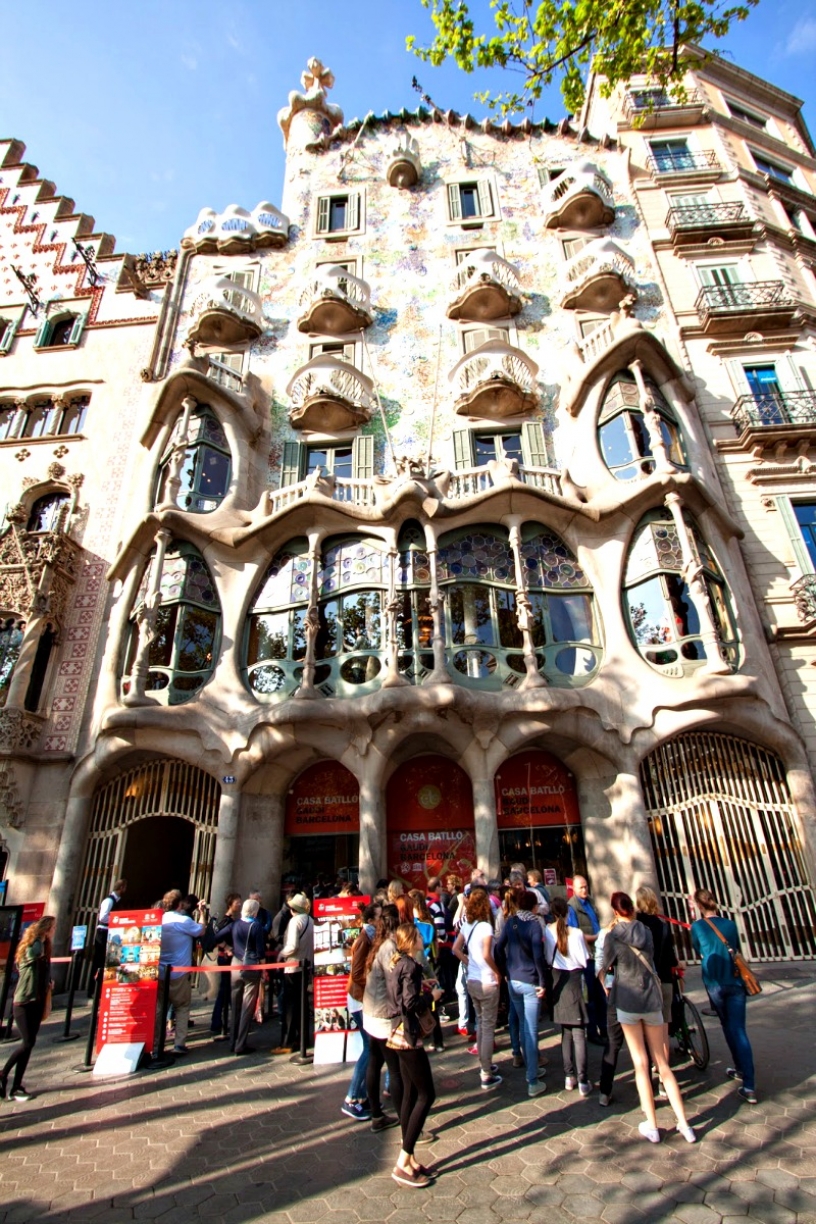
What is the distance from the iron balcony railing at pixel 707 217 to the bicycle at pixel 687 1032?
70.5 feet

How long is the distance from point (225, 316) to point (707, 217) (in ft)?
51.8

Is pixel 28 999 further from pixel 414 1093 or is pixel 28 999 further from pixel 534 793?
pixel 534 793

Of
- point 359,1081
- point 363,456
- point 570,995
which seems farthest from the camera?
point 363,456

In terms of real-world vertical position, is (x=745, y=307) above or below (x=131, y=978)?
above

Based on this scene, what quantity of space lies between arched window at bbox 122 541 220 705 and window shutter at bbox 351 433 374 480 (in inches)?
200

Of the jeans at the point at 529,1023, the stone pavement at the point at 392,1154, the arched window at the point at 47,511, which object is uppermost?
the arched window at the point at 47,511

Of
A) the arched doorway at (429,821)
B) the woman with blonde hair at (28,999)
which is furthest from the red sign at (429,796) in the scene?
the woman with blonde hair at (28,999)

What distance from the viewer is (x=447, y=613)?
1402 centimetres

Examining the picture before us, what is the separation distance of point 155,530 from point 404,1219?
1400 cm

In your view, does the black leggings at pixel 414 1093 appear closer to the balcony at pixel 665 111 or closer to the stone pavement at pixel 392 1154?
the stone pavement at pixel 392 1154

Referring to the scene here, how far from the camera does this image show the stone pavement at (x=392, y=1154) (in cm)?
412

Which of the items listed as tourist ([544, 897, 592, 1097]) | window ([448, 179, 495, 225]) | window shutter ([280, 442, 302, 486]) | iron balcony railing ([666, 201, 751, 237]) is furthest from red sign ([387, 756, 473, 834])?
window ([448, 179, 495, 225])

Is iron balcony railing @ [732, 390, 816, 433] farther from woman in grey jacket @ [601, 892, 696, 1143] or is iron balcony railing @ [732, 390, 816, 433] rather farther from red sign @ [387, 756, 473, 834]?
woman in grey jacket @ [601, 892, 696, 1143]

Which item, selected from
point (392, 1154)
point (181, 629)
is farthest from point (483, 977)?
point (181, 629)
